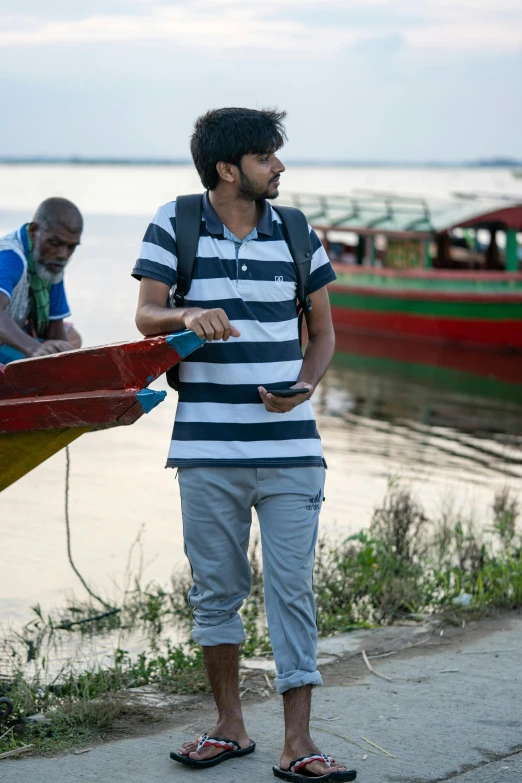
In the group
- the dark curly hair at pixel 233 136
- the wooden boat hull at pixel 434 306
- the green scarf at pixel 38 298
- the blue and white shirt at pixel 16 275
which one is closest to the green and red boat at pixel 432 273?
the wooden boat hull at pixel 434 306

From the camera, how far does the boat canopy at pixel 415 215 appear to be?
21.5 metres

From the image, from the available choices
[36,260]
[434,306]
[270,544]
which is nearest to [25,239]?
[36,260]

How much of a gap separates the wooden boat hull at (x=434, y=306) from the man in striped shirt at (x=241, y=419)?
713 inches

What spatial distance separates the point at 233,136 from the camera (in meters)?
3.34

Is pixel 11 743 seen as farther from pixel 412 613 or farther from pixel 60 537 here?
pixel 60 537

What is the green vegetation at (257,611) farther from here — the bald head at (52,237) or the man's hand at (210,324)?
the bald head at (52,237)

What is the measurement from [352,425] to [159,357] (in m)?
10.4

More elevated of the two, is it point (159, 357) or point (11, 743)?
point (159, 357)

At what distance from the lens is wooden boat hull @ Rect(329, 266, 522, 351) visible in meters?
21.4

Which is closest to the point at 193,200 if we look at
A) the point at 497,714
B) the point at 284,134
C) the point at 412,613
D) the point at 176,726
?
the point at 284,134

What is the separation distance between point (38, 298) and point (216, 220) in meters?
1.16

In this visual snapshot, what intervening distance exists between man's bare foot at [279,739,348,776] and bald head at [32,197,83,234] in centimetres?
209

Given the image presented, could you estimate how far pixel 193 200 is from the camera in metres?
3.45

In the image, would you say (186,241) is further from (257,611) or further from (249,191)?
(257,611)
